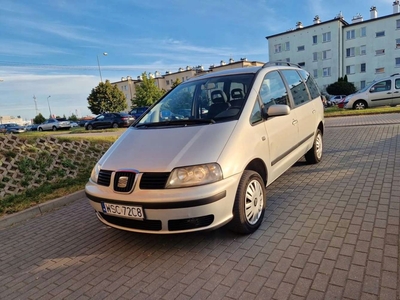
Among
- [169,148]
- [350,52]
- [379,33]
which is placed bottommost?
[169,148]

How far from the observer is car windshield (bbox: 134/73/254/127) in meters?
3.25

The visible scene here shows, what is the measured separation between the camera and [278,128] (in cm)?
362

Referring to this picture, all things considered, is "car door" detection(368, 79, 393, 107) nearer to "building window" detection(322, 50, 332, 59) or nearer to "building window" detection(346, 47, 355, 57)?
"building window" detection(322, 50, 332, 59)

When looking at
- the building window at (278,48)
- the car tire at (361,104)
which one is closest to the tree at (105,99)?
the building window at (278,48)

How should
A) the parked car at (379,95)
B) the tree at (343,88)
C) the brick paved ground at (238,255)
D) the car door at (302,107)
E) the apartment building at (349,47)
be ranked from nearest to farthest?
the brick paved ground at (238,255) < the car door at (302,107) < the parked car at (379,95) < the tree at (343,88) < the apartment building at (349,47)

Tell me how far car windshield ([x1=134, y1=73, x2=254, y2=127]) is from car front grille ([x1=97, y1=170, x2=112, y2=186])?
2.96 ft

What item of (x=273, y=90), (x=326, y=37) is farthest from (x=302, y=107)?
(x=326, y=37)

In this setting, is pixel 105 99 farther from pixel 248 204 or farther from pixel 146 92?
pixel 248 204

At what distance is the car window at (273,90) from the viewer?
140 inches

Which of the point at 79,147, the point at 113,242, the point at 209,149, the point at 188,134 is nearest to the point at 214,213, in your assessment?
the point at 209,149

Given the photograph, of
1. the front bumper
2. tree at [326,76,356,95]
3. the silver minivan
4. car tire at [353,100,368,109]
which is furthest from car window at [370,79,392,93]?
tree at [326,76,356,95]

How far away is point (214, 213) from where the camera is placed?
256 centimetres

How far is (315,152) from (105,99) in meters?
41.0

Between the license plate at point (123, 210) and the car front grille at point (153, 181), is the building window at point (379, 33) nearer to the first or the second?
the car front grille at point (153, 181)
